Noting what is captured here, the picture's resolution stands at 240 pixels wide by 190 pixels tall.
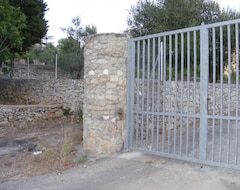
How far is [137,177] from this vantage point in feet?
15.3

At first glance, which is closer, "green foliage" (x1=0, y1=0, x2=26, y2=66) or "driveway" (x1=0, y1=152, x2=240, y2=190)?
"driveway" (x1=0, y1=152, x2=240, y2=190)

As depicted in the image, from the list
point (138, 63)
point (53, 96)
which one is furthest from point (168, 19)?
point (138, 63)

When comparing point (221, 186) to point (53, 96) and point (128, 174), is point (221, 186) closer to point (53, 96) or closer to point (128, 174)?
point (128, 174)

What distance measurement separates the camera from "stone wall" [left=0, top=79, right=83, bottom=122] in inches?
468

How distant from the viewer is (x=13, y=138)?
29.9 ft

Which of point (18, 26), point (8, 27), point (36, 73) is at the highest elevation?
point (18, 26)

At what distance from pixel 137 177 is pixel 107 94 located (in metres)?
2.02

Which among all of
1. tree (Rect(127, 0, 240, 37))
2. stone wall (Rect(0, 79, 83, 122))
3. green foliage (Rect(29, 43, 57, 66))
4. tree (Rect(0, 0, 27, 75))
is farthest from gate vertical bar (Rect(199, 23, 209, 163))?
green foliage (Rect(29, 43, 57, 66))

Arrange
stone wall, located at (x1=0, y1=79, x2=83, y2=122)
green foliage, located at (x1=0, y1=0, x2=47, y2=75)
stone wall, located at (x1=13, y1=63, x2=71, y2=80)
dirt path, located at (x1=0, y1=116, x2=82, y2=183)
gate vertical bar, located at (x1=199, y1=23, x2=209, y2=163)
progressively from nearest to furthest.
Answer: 1. gate vertical bar, located at (x1=199, y1=23, x2=209, y2=163)
2. dirt path, located at (x1=0, y1=116, x2=82, y2=183)
3. green foliage, located at (x1=0, y1=0, x2=47, y2=75)
4. stone wall, located at (x1=0, y1=79, x2=83, y2=122)
5. stone wall, located at (x1=13, y1=63, x2=71, y2=80)

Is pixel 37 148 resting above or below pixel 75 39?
below

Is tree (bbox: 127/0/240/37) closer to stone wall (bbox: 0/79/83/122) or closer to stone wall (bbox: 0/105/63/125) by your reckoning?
stone wall (bbox: 0/79/83/122)

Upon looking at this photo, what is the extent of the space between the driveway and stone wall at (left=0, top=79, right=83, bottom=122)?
22.2 feet

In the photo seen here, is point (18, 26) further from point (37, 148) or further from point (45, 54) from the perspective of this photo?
point (45, 54)

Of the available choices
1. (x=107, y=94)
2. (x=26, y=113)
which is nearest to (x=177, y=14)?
(x=26, y=113)
